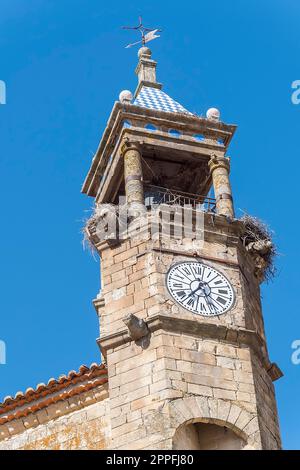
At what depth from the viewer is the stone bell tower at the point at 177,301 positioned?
16.6 metres

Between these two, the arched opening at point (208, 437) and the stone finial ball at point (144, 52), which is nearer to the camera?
the arched opening at point (208, 437)

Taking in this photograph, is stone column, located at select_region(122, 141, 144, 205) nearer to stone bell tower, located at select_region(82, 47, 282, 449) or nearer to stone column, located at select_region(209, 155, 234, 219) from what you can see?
stone bell tower, located at select_region(82, 47, 282, 449)

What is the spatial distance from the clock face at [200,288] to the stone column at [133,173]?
1642 millimetres

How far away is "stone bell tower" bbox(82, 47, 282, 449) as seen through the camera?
1656cm

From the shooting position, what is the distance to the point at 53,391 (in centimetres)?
1783

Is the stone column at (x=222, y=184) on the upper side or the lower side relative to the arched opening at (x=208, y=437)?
upper

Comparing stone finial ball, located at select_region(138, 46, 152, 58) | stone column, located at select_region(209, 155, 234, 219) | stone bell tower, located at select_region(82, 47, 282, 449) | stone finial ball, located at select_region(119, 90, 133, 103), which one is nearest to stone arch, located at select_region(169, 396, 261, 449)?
stone bell tower, located at select_region(82, 47, 282, 449)

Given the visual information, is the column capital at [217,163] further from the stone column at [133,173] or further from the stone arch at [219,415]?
the stone arch at [219,415]

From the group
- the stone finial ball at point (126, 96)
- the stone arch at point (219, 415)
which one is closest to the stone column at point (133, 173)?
the stone finial ball at point (126, 96)

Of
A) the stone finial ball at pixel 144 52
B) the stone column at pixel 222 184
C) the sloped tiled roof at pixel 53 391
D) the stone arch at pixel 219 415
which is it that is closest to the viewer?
the stone arch at pixel 219 415

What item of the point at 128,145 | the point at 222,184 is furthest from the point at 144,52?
the point at 222,184

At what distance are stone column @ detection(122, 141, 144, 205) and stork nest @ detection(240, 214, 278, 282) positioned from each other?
5.42 ft

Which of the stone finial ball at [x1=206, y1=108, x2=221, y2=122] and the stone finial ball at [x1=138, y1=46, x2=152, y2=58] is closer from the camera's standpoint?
the stone finial ball at [x1=206, y1=108, x2=221, y2=122]
